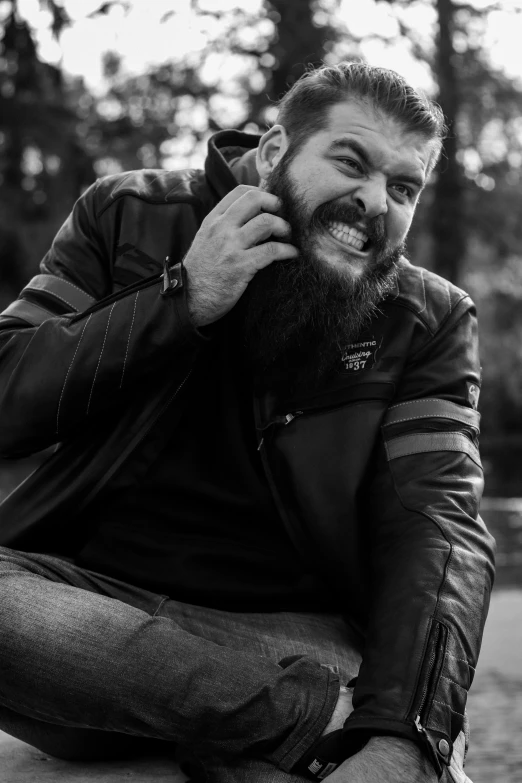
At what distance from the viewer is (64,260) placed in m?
2.79

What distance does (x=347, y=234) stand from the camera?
103 inches

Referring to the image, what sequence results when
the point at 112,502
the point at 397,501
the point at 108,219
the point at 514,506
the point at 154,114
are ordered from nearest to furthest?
the point at 397,501 < the point at 112,502 < the point at 108,219 < the point at 154,114 < the point at 514,506

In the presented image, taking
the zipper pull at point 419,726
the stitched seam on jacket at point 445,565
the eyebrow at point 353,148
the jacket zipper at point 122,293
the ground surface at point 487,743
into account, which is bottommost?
the ground surface at point 487,743

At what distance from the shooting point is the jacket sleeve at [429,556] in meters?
2.08

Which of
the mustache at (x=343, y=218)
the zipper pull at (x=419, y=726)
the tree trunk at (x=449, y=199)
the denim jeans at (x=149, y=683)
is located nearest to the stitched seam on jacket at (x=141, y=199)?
the mustache at (x=343, y=218)

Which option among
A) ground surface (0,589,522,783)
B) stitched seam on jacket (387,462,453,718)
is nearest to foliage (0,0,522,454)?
ground surface (0,589,522,783)

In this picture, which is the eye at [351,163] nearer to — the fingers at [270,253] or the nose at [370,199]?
the nose at [370,199]

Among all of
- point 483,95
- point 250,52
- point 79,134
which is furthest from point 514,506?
point 79,134

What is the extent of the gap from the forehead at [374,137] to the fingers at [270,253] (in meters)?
0.34

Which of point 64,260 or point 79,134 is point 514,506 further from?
point 64,260

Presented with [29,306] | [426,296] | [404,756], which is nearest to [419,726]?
[404,756]

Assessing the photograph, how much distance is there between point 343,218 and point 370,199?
0.08 meters

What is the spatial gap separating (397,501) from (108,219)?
45.0 inches

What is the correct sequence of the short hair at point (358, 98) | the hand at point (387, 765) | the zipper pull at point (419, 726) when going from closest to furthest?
the hand at point (387, 765), the zipper pull at point (419, 726), the short hair at point (358, 98)
